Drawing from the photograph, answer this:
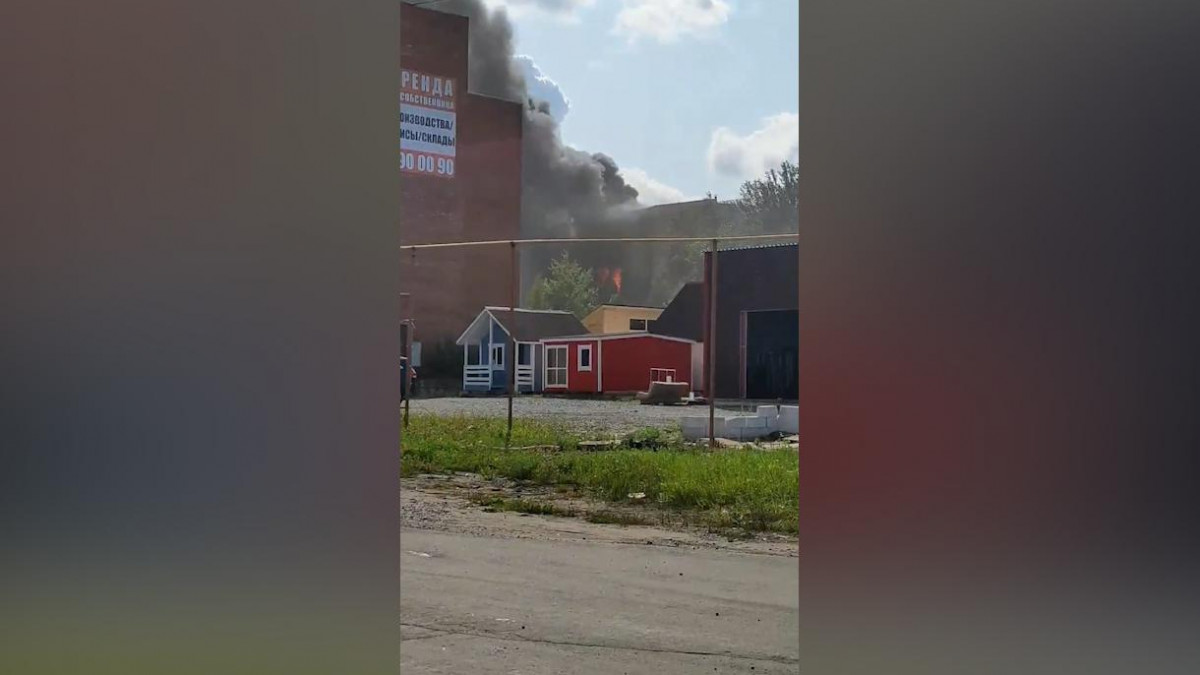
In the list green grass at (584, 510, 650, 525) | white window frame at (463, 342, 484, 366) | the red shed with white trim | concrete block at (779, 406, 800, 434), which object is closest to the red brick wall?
the red shed with white trim

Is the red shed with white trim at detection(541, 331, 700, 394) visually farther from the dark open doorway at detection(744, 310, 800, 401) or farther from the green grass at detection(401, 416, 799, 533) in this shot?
the green grass at detection(401, 416, 799, 533)

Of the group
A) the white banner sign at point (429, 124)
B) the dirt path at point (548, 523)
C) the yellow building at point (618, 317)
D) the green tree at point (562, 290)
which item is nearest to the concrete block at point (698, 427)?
the dirt path at point (548, 523)

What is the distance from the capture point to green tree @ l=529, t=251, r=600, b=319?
2770 centimetres

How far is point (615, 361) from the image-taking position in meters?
14.7

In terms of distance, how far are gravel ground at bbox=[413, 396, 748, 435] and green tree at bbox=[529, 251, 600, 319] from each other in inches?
564

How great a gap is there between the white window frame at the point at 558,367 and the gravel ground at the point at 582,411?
3.50ft

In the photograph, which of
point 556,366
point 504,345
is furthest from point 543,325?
point 504,345

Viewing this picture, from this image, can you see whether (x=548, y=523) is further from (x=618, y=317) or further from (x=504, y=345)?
(x=618, y=317)

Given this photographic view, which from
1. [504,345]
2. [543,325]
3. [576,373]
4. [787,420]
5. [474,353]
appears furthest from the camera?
[474,353]

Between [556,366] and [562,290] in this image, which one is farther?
[562,290]

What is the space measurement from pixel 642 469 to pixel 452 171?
21492 mm
